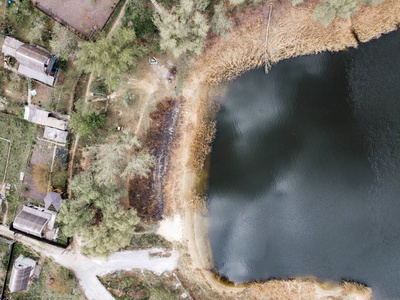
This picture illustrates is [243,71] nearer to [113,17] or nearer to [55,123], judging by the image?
[113,17]

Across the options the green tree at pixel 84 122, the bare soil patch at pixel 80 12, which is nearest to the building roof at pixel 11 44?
the bare soil patch at pixel 80 12

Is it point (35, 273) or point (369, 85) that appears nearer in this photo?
point (369, 85)

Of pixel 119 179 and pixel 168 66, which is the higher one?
pixel 168 66

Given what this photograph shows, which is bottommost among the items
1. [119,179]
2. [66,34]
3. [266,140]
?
[119,179]

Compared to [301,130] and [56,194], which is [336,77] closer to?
[301,130]

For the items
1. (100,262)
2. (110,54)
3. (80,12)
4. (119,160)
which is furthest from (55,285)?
(80,12)

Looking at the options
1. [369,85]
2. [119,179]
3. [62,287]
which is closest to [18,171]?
[119,179]

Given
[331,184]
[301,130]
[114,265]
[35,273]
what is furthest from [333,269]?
[35,273]
